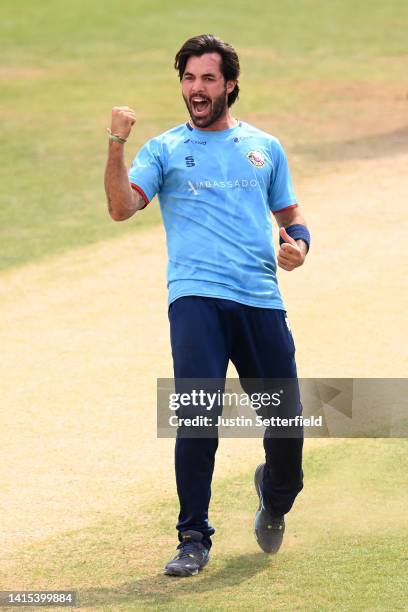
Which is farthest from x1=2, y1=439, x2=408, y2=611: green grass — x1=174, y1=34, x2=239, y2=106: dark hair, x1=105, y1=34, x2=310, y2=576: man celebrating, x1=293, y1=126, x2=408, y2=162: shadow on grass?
x1=293, y1=126, x2=408, y2=162: shadow on grass

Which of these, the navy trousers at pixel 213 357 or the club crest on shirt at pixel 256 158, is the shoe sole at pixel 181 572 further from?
the club crest on shirt at pixel 256 158

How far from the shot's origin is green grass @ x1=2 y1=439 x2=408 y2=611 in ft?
→ 18.1

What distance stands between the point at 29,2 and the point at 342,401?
20.5 m

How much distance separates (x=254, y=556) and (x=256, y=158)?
1906 mm

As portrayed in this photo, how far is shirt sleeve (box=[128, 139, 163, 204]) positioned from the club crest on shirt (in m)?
0.43

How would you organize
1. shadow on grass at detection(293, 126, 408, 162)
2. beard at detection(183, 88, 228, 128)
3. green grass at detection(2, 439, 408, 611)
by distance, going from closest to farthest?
green grass at detection(2, 439, 408, 611), beard at detection(183, 88, 228, 128), shadow on grass at detection(293, 126, 408, 162)

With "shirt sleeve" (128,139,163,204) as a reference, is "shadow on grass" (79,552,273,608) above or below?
below

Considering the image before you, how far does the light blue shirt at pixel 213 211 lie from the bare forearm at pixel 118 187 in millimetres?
126

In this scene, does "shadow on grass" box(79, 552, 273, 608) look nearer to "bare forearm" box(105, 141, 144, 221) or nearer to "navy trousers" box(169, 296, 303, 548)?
"navy trousers" box(169, 296, 303, 548)

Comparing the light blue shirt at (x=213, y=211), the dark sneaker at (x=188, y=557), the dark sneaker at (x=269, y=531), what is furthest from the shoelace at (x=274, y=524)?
the light blue shirt at (x=213, y=211)

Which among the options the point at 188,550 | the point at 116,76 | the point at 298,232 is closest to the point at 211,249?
the point at 298,232

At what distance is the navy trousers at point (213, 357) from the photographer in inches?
224

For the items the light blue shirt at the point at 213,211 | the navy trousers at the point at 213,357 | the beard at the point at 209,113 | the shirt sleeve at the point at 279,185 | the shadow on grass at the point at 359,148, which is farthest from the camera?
the shadow on grass at the point at 359,148

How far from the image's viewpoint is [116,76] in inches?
837
